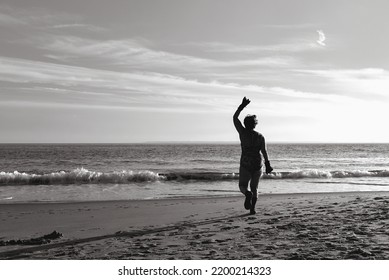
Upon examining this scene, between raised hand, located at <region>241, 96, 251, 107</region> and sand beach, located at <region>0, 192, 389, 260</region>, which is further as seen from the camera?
raised hand, located at <region>241, 96, 251, 107</region>

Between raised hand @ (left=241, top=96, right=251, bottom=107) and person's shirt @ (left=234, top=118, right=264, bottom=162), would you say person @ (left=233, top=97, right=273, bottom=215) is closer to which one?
person's shirt @ (left=234, top=118, right=264, bottom=162)

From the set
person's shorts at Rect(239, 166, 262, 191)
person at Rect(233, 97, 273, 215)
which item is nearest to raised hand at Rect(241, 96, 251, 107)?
person at Rect(233, 97, 273, 215)

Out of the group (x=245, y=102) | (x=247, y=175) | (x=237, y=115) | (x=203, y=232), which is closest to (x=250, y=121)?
(x=237, y=115)

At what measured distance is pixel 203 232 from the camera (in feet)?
19.2

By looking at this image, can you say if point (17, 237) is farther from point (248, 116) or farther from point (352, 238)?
point (352, 238)

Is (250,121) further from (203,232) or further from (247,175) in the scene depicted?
(203,232)

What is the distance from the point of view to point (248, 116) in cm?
661

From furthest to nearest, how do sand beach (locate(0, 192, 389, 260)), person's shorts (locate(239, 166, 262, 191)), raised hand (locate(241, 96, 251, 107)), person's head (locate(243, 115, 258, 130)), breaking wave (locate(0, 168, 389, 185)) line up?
breaking wave (locate(0, 168, 389, 185)) → person's shorts (locate(239, 166, 262, 191)) → person's head (locate(243, 115, 258, 130)) → raised hand (locate(241, 96, 251, 107)) → sand beach (locate(0, 192, 389, 260))

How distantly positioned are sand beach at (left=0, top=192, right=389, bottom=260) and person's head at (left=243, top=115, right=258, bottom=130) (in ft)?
5.44

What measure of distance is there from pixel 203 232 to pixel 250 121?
208 centimetres

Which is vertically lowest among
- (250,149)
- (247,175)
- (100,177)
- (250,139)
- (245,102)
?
(100,177)

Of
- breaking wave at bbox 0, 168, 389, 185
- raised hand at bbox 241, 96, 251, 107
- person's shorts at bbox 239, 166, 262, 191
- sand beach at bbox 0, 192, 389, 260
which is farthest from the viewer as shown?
breaking wave at bbox 0, 168, 389, 185

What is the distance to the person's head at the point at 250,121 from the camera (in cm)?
657

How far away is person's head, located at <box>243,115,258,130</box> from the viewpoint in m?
6.57
